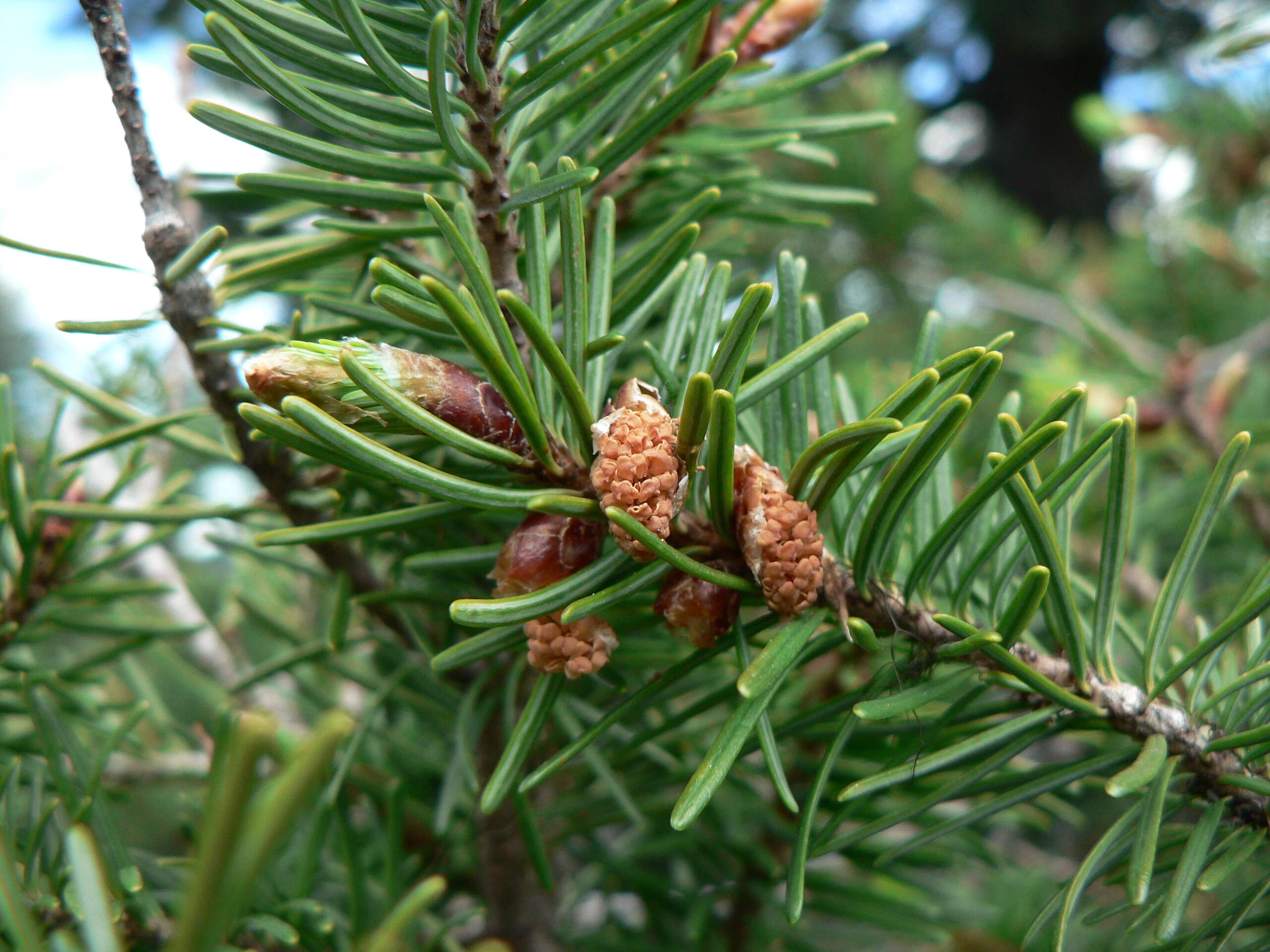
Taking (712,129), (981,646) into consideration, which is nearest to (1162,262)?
(712,129)

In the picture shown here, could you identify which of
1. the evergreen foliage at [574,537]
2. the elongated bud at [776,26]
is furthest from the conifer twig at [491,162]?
the elongated bud at [776,26]

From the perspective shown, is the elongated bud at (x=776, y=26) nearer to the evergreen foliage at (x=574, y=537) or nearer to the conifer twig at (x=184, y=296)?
the evergreen foliage at (x=574, y=537)

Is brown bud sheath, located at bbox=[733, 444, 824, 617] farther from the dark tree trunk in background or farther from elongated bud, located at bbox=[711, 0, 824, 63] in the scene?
the dark tree trunk in background

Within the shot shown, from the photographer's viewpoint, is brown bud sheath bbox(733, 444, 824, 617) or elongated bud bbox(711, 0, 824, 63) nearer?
brown bud sheath bbox(733, 444, 824, 617)

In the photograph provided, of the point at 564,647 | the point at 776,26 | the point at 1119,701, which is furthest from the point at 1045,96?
the point at 564,647

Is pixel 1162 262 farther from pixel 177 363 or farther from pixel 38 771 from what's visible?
pixel 38 771

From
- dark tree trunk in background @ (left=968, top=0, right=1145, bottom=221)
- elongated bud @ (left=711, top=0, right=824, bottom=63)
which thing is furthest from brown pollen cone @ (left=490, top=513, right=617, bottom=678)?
dark tree trunk in background @ (left=968, top=0, right=1145, bottom=221)
